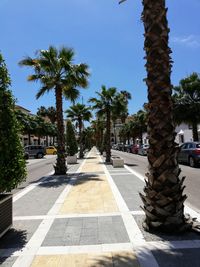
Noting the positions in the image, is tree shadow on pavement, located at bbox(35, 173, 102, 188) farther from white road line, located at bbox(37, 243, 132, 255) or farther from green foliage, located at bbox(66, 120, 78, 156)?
green foliage, located at bbox(66, 120, 78, 156)

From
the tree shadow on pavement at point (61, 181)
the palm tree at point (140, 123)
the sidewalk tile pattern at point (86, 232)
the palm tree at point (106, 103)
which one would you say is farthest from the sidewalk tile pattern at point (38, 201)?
the palm tree at point (140, 123)

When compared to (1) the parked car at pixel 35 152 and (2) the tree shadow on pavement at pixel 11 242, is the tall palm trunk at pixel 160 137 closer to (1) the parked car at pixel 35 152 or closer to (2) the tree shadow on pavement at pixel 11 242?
(2) the tree shadow on pavement at pixel 11 242

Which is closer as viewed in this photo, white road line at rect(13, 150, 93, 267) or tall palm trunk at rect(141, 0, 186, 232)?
white road line at rect(13, 150, 93, 267)

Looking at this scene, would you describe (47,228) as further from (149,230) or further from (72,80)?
(72,80)

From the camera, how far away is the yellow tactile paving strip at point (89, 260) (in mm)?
4789

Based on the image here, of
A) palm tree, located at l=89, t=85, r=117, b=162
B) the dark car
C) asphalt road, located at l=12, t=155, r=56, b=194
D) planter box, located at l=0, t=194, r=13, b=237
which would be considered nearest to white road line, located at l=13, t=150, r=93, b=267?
planter box, located at l=0, t=194, r=13, b=237

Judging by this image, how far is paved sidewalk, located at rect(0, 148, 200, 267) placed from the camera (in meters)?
4.95

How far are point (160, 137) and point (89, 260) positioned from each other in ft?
8.17

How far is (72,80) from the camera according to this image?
18.6 m

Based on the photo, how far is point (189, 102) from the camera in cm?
3166

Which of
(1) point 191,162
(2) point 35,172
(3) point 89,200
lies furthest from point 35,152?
(3) point 89,200

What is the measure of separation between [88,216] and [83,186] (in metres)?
5.41

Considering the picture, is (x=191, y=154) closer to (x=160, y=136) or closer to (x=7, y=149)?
(x=160, y=136)

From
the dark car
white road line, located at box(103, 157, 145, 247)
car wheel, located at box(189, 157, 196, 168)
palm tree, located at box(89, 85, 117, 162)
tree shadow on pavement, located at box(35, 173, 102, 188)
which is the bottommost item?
white road line, located at box(103, 157, 145, 247)
